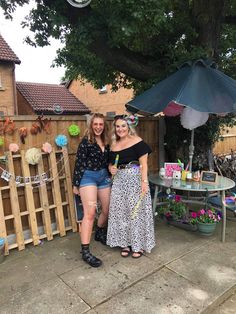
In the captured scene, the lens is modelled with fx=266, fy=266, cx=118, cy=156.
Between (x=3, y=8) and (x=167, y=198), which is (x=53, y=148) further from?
(x=3, y=8)

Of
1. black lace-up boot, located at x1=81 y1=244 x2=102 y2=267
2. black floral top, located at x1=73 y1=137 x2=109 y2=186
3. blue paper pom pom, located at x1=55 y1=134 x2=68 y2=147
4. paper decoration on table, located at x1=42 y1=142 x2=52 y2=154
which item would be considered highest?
blue paper pom pom, located at x1=55 y1=134 x2=68 y2=147

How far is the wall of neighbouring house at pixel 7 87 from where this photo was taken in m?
13.3

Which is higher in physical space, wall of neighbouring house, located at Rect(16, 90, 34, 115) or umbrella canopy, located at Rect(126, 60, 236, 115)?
wall of neighbouring house, located at Rect(16, 90, 34, 115)

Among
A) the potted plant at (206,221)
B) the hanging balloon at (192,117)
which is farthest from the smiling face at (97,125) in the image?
the potted plant at (206,221)

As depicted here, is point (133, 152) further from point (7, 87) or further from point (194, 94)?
point (7, 87)

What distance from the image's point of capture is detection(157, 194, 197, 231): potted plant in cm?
389

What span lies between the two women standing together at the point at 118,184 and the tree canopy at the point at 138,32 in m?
1.28

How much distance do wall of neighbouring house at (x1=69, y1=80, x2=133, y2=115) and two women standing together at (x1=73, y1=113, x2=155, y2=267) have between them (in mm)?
12345

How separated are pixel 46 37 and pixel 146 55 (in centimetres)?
176

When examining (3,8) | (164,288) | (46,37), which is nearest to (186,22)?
(46,37)

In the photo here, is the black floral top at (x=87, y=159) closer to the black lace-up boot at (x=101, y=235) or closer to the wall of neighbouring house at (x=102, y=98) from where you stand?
the black lace-up boot at (x=101, y=235)

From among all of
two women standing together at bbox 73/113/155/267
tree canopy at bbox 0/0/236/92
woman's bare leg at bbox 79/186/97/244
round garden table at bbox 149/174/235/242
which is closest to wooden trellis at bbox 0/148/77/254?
two women standing together at bbox 73/113/155/267

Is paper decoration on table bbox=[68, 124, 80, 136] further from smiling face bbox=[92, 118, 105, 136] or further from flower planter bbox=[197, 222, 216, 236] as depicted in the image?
flower planter bbox=[197, 222, 216, 236]

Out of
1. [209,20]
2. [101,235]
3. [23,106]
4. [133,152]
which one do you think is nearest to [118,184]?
[133,152]
